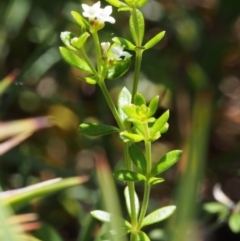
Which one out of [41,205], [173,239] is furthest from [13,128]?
[173,239]

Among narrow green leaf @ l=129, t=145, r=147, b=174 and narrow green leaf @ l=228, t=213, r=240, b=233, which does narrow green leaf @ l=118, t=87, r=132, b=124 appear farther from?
narrow green leaf @ l=228, t=213, r=240, b=233

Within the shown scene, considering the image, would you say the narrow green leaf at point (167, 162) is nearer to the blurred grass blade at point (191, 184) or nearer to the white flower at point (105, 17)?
the blurred grass blade at point (191, 184)

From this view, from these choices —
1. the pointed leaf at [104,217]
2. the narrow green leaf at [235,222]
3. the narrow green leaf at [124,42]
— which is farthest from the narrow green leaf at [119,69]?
the narrow green leaf at [235,222]

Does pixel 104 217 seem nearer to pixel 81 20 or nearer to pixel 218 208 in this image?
pixel 81 20

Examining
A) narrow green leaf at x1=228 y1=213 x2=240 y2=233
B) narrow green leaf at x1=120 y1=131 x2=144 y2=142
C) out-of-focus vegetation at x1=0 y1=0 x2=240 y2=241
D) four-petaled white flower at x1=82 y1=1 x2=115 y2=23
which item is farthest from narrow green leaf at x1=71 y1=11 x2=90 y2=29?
out-of-focus vegetation at x1=0 y1=0 x2=240 y2=241

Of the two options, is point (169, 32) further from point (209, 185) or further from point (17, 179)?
point (17, 179)

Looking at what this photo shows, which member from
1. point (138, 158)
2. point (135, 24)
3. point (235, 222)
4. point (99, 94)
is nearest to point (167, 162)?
point (138, 158)

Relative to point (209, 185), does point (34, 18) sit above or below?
above
